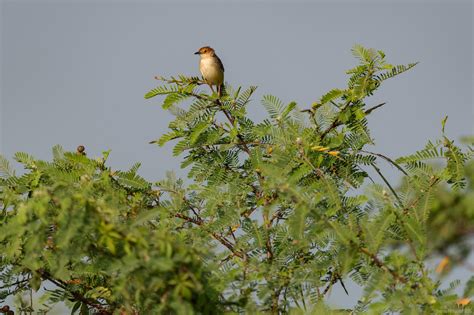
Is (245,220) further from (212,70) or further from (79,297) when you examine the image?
(212,70)

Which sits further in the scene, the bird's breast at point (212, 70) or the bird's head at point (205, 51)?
the bird's head at point (205, 51)

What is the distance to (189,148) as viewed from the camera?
16.7 feet

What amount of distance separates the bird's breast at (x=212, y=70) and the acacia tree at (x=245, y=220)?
401 centimetres

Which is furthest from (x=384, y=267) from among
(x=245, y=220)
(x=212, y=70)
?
(x=212, y=70)

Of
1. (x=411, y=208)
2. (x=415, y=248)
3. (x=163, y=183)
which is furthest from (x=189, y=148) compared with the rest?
(x=415, y=248)

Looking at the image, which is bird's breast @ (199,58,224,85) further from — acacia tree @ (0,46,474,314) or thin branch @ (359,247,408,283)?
thin branch @ (359,247,408,283)

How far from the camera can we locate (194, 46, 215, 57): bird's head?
32.7 ft

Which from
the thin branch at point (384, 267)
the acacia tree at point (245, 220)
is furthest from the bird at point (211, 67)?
the thin branch at point (384, 267)

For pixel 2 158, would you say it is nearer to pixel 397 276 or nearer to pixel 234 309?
pixel 234 309

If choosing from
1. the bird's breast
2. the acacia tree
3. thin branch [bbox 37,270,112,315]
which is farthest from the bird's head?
thin branch [bbox 37,270,112,315]

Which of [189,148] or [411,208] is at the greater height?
[189,148]

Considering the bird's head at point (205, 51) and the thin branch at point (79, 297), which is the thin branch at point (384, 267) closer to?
the thin branch at point (79, 297)

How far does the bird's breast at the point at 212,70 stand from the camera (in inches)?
360

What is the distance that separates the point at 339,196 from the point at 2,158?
229 centimetres
